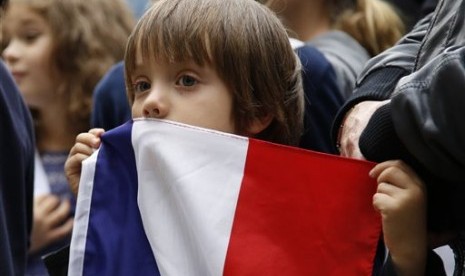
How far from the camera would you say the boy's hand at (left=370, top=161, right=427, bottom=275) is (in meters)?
2.09

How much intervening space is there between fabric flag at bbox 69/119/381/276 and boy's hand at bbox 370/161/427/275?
0.12 meters

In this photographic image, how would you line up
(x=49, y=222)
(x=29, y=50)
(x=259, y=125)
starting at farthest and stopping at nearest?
(x=29, y=50) → (x=49, y=222) → (x=259, y=125)

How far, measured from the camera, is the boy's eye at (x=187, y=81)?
2.47 metres

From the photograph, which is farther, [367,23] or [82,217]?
[367,23]

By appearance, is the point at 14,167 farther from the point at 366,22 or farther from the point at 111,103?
the point at 366,22

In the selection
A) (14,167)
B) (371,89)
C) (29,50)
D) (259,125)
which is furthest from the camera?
(29,50)

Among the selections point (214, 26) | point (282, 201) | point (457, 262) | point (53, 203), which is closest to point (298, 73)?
point (214, 26)

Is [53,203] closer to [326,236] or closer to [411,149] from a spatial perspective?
[326,236]

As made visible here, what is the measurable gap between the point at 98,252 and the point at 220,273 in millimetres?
290

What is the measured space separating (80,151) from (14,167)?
2.39 feet

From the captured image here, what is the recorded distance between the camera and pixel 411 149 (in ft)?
6.53

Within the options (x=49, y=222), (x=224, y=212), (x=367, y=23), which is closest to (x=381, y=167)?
(x=224, y=212)

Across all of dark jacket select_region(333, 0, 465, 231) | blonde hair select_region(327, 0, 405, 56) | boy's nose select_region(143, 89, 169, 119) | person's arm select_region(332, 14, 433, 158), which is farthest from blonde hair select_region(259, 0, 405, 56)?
dark jacket select_region(333, 0, 465, 231)

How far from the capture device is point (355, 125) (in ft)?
7.72
